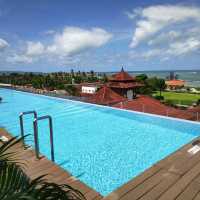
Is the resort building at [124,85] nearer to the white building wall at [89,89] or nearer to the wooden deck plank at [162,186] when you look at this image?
the white building wall at [89,89]

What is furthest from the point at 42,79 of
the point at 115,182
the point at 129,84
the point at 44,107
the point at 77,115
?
the point at 115,182

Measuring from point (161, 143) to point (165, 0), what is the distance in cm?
845

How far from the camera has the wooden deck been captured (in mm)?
2816

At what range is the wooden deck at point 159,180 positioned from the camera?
282 centimetres

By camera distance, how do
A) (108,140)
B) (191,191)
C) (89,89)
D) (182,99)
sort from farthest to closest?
(182,99) < (89,89) < (108,140) < (191,191)

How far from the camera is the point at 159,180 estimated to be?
3.19m

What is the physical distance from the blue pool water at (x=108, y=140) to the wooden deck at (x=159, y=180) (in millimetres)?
1576

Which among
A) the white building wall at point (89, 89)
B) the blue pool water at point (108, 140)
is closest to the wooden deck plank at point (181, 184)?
the blue pool water at point (108, 140)

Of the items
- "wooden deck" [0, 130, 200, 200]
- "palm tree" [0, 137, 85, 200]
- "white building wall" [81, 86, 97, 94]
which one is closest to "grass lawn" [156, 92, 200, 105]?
"white building wall" [81, 86, 97, 94]

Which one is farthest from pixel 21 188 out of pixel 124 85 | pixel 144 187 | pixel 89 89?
pixel 89 89

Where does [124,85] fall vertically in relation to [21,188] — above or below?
below

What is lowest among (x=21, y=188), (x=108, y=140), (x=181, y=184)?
(x=108, y=140)

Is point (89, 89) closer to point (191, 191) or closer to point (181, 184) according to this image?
point (181, 184)

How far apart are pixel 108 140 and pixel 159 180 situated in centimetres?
463
